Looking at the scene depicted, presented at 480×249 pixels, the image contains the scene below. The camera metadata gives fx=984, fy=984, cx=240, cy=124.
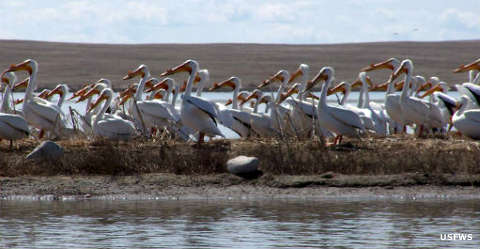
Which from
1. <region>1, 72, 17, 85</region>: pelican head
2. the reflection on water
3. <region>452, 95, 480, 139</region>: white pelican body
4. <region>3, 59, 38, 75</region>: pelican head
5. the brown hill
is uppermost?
the brown hill

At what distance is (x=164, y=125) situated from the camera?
1370cm

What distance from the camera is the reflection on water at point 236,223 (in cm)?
759

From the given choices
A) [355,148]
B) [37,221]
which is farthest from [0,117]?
[355,148]

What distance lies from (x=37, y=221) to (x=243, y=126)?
573 cm

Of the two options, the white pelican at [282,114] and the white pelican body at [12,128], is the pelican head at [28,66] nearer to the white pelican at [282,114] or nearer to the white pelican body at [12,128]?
the white pelican body at [12,128]

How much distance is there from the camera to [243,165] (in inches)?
414

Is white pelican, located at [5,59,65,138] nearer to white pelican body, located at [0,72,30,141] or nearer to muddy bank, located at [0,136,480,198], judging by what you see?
white pelican body, located at [0,72,30,141]

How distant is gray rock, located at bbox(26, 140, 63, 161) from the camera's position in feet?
36.0

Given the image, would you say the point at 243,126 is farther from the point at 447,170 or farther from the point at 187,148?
the point at 447,170

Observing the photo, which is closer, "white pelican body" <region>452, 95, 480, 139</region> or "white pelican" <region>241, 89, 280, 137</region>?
"white pelican body" <region>452, 95, 480, 139</region>

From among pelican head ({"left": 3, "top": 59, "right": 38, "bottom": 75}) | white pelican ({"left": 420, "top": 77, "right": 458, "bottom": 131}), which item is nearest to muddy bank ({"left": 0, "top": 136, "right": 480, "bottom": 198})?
white pelican ({"left": 420, "top": 77, "right": 458, "bottom": 131})

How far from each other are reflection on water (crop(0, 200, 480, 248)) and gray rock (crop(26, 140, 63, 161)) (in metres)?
1.12

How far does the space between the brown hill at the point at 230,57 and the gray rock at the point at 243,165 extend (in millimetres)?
35533

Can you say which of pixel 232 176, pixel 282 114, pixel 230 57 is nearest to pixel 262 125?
pixel 282 114
